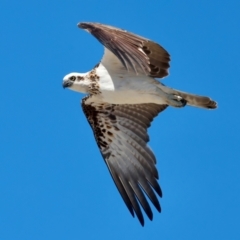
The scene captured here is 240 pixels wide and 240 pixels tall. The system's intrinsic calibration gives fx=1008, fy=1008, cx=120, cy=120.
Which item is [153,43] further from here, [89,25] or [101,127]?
[101,127]

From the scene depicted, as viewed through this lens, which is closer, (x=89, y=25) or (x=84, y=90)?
(x=89, y=25)

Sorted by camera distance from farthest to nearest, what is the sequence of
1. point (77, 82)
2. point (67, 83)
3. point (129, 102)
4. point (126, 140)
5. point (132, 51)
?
point (126, 140) < point (67, 83) < point (129, 102) < point (77, 82) < point (132, 51)

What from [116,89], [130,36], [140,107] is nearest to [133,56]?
[130,36]

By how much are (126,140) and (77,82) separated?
175 cm

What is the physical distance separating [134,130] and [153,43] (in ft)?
7.91

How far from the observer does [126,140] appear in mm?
19469

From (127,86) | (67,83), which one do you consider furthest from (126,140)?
(67,83)

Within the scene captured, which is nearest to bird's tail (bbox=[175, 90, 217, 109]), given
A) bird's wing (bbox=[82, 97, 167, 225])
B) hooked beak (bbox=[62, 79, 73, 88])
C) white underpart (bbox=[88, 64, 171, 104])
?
white underpart (bbox=[88, 64, 171, 104])

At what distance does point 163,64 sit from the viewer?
1805 centimetres

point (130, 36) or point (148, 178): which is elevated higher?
point (130, 36)

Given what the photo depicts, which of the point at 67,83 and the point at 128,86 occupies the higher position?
the point at 67,83

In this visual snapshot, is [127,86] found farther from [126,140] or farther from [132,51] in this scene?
[132,51]

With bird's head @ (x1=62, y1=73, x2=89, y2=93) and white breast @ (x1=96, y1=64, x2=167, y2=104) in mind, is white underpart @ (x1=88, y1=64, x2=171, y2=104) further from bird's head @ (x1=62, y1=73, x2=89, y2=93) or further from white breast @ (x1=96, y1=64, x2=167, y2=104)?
bird's head @ (x1=62, y1=73, x2=89, y2=93)

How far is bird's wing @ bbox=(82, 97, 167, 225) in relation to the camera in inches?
745
